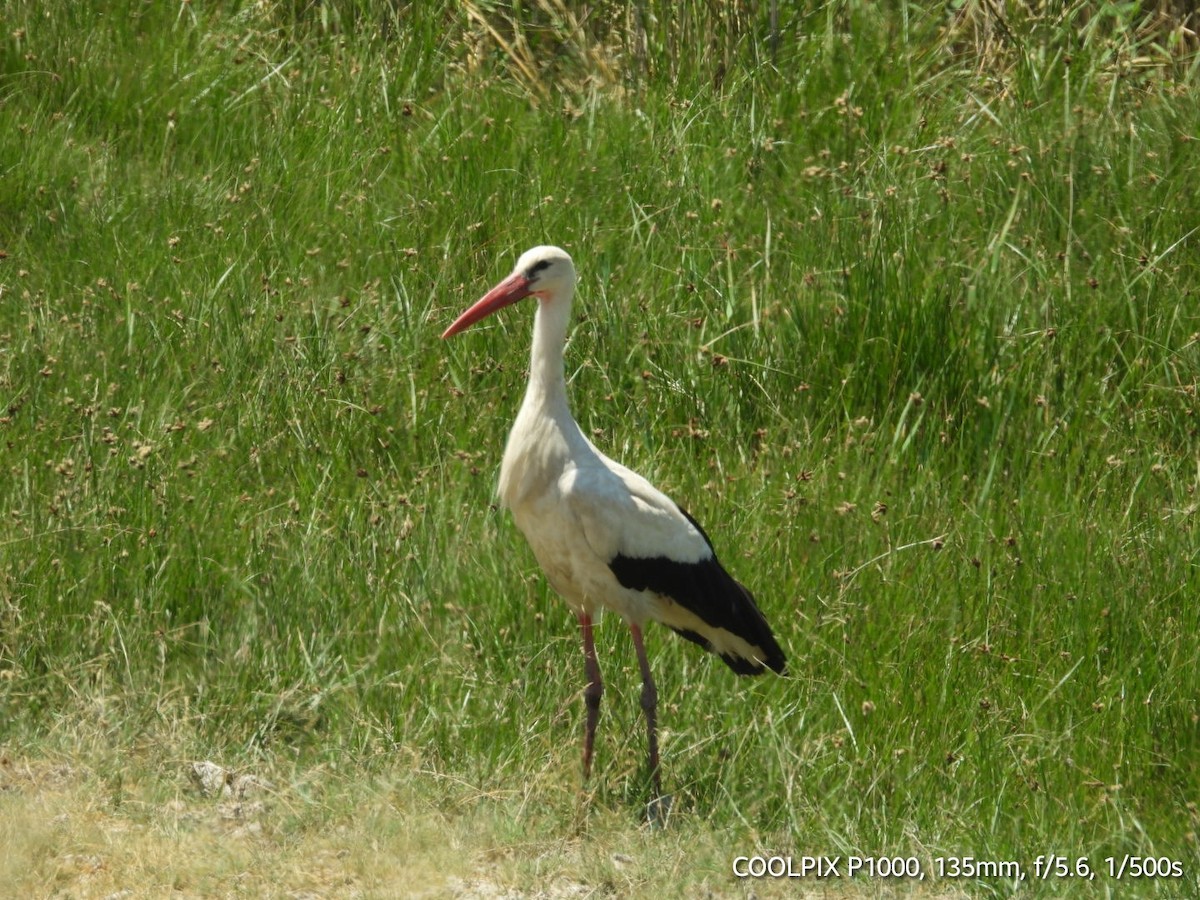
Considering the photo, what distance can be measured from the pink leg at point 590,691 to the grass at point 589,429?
5 centimetres

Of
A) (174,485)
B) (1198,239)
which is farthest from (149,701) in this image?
(1198,239)

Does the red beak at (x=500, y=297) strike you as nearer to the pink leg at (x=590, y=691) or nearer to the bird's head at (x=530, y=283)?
the bird's head at (x=530, y=283)

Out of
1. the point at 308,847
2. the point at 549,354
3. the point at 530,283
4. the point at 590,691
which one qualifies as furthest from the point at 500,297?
the point at 308,847

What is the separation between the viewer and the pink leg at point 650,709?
14.7 ft

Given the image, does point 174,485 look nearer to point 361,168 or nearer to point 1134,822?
point 361,168

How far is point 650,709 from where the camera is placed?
4.55 meters

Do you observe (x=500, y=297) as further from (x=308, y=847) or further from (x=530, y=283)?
(x=308, y=847)

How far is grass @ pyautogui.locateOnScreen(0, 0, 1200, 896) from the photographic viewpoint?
4348 millimetres

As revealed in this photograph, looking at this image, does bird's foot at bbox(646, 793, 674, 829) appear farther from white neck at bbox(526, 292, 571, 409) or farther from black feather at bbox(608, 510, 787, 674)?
white neck at bbox(526, 292, 571, 409)

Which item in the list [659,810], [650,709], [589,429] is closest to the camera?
[659,810]

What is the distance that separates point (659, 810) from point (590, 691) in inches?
15.1

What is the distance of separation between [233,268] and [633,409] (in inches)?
59.2

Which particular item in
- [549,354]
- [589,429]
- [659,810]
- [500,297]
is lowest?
[659,810]

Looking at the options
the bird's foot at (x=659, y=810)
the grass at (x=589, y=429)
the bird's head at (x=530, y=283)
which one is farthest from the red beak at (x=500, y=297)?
the bird's foot at (x=659, y=810)
